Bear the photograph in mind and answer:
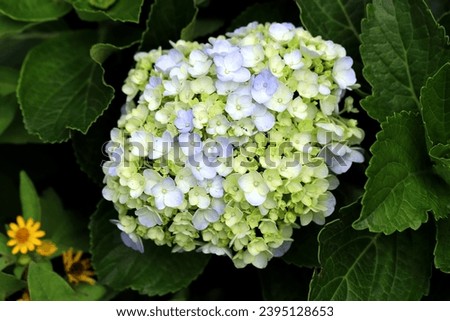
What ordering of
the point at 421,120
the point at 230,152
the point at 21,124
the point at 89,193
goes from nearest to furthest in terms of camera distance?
1. the point at 230,152
2. the point at 421,120
3. the point at 21,124
4. the point at 89,193

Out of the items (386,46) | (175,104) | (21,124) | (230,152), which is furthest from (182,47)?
(21,124)

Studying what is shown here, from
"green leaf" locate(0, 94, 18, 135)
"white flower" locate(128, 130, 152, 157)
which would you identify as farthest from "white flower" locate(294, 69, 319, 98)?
"green leaf" locate(0, 94, 18, 135)

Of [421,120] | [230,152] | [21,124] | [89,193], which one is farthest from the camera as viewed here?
[89,193]

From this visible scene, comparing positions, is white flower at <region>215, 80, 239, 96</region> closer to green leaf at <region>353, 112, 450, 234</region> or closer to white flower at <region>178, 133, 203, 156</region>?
white flower at <region>178, 133, 203, 156</region>

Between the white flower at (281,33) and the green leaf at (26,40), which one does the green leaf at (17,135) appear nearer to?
the green leaf at (26,40)

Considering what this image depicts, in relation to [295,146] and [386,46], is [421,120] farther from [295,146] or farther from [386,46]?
[295,146]

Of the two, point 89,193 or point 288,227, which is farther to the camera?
point 89,193

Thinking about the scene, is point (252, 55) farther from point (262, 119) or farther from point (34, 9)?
point (34, 9)
